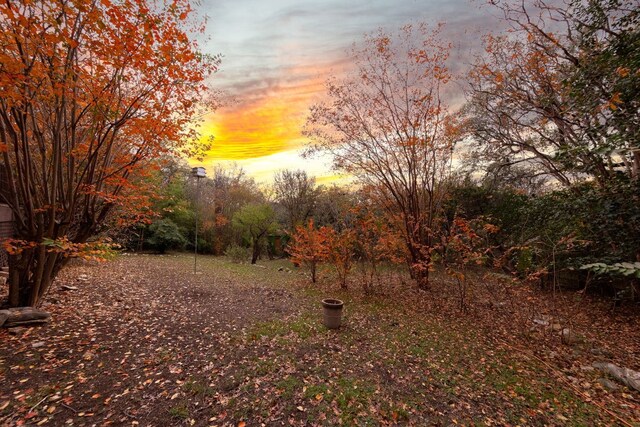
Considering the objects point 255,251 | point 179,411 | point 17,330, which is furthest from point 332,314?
point 255,251

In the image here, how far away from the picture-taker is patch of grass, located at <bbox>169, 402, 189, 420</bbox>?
8.21 ft

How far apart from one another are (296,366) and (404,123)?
707 cm

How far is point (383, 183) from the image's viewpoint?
8.41 meters

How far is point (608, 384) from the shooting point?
3.52m

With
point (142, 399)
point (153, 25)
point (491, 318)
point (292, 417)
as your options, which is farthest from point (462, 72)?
point (142, 399)

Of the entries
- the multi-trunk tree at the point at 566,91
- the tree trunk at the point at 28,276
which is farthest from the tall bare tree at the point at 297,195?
the tree trunk at the point at 28,276

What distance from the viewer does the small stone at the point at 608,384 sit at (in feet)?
11.4

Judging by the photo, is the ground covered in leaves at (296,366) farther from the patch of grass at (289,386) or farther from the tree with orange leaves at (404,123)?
the tree with orange leaves at (404,123)

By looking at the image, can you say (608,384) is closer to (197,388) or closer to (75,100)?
(197,388)

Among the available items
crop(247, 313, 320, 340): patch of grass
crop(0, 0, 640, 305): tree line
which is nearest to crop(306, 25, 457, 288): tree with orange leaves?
crop(0, 0, 640, 305): tree line

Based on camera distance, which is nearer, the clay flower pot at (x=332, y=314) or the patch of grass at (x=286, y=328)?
the patch of grass at (x=286, y=328)

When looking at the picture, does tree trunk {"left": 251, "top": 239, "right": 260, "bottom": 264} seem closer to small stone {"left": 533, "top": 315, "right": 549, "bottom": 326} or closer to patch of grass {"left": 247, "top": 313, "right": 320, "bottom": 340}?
patch of grass {"left": 247, "top": 313, "right": 320, "bottom": 340}

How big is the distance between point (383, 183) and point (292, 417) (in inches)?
275

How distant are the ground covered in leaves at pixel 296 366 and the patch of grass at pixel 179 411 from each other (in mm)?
12
